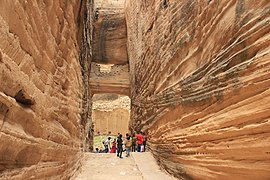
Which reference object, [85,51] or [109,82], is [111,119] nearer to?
[109,82]

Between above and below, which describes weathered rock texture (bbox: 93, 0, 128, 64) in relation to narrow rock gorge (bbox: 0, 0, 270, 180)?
above

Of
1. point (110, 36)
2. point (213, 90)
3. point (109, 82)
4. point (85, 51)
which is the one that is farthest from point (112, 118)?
point (213, 90)

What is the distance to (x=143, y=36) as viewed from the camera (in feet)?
37.4

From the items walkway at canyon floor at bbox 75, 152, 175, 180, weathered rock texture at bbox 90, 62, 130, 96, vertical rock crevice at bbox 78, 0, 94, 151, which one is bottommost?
walkway at canyon floor at bbox 75, 152, 175, 180

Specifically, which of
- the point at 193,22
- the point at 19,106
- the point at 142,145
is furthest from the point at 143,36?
the point at 19,106

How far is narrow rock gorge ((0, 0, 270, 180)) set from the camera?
2829 millimetres

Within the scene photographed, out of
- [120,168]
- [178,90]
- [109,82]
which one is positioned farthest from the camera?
[109,82]

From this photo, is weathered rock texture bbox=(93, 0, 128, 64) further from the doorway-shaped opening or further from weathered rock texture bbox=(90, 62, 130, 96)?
the doorway-shaped opening

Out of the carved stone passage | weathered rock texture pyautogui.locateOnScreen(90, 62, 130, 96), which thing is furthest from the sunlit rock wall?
the carved stone passage

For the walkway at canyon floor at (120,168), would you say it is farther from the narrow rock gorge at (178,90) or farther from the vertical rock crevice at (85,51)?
the vertical rock crevice at (85,51)

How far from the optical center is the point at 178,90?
6.50 m

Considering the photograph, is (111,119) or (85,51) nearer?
(85,51)

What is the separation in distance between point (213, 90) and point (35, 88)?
2787 mm

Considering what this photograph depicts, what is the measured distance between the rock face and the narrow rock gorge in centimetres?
2
